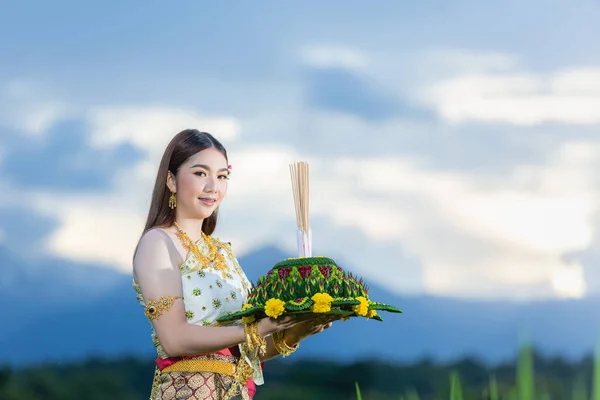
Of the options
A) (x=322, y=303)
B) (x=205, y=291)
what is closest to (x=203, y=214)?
(x=205, y=291)

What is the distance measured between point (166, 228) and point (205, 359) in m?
0.51

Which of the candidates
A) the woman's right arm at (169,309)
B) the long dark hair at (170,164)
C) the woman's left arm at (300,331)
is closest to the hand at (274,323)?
the woman's right arm at (169,309)

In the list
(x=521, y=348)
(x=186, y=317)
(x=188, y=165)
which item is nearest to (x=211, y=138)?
(x=188, y=165)

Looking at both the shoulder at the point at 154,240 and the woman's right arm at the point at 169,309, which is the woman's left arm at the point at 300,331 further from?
the shoulder at the point at 154,240

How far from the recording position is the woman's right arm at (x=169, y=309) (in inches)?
103

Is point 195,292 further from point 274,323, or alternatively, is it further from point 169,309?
point 274,323

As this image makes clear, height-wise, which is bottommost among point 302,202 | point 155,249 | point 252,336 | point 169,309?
point 252,336

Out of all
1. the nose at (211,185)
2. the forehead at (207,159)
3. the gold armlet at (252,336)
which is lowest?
the gold armlet at (252,336)

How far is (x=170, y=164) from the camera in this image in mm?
2994

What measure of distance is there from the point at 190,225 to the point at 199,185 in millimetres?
162

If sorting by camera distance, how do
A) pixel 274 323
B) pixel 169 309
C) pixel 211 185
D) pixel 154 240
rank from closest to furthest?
pixel 274 323 → pixel 169 309 → pixel 154 240 → pixel 211 185

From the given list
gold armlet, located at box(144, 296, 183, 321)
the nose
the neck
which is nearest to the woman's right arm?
gold armlet, located at box(144, 296, 183, 321)

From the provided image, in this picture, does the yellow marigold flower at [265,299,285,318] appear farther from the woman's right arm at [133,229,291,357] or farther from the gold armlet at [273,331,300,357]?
the gold armlet at [273,331,300,357]

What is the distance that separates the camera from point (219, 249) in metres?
3.07
